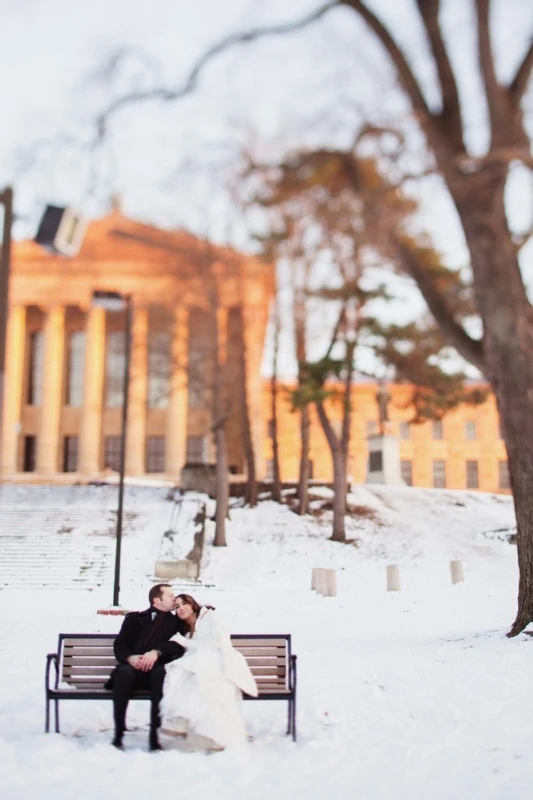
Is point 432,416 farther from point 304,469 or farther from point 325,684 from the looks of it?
point 325,684

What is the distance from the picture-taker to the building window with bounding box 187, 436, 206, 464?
53.1m

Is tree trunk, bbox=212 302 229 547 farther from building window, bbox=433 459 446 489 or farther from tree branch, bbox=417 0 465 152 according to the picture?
building window, bbox=433 459 446 489

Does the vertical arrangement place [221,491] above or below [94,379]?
below

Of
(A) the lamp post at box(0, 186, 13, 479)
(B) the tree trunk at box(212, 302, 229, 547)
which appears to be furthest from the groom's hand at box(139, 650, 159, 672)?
(B) the tree trunk at box(212, 302, 229, 547)

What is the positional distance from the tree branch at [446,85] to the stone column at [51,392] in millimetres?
43408

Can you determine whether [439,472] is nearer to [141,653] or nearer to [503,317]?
[503,317]

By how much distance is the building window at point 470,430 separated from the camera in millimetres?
77000

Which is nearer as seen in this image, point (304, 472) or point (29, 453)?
point (304, 472)

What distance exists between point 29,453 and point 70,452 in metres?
2.60

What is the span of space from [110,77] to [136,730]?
→ 312 inches

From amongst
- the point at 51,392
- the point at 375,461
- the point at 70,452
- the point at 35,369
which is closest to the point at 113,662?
the point at 375,461

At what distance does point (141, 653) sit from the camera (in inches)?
284

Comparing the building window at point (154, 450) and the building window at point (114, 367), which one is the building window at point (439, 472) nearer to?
the building window at point (154, 450)

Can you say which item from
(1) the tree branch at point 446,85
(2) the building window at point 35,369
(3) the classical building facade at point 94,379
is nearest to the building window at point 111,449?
(3) the classical building facade at point 94,379
